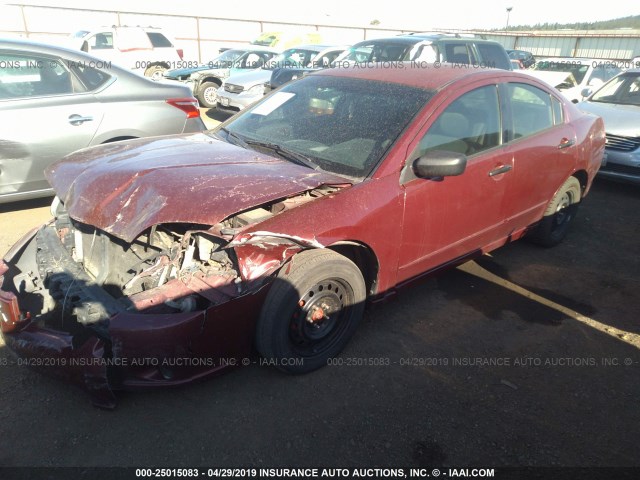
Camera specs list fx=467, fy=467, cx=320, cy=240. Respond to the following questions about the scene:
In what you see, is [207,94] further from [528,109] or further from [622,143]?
[528,109]

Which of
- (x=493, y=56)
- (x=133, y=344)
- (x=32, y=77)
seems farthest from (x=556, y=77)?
(x=133, y=344)

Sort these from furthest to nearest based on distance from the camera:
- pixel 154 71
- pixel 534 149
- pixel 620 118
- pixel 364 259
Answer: pixel 154 71 < pixel 620 118 < pixel 534 149 < pixel 364 259

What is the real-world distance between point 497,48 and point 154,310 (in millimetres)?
9329

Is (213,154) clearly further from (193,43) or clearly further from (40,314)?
(193,43)

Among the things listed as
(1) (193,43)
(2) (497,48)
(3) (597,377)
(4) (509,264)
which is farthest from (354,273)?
(1) (193,43)

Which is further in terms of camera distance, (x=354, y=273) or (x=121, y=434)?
(x=354, y=273)

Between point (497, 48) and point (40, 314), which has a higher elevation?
point (497, 48)

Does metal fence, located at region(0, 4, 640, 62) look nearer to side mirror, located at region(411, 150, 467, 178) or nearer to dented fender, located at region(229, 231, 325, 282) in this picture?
side mirror, located at region(411, 150, 467, 178)

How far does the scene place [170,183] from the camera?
8.21 feet

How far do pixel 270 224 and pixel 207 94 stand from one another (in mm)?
10429

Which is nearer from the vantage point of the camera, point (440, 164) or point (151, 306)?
point (151, 306)

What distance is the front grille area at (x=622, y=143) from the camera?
6.15m

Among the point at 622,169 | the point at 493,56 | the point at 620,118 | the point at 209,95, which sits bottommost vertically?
the point at 622,169

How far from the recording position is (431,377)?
2809 mm
